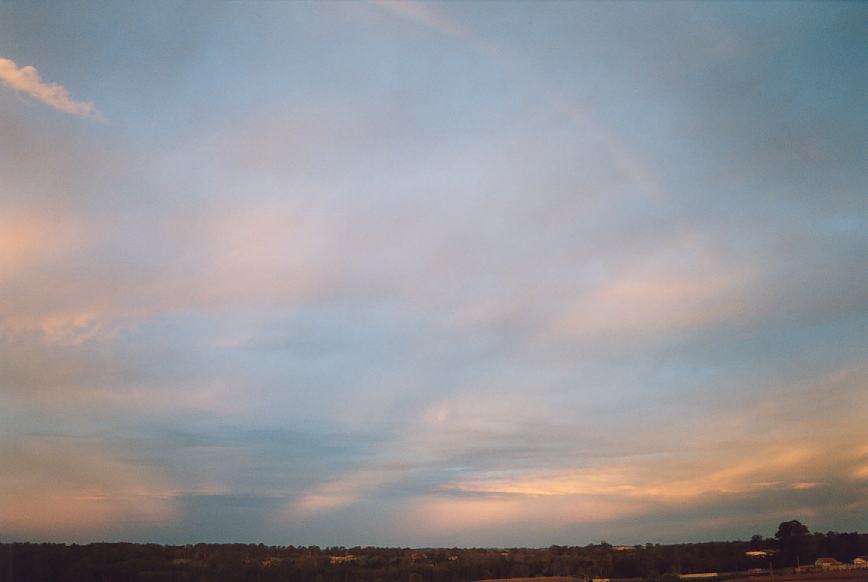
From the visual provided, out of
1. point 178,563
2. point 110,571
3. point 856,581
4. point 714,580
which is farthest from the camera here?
point 178,563

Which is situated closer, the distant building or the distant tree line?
the distant tree line

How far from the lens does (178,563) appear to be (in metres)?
93.9

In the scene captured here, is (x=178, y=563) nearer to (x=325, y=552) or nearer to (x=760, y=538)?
(x=325, y=552)

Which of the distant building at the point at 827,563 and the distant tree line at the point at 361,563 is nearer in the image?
the distant tree line at the point at 361,563

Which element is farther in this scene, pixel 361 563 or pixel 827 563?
pixel 361 563

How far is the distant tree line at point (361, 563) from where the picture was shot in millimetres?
83438

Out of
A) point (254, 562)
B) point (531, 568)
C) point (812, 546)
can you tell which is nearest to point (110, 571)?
point (254, 562)

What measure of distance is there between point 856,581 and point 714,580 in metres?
21.3

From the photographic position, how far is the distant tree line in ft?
274

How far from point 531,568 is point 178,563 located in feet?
157

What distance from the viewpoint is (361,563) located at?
111m

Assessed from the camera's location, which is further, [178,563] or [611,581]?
[178,563]

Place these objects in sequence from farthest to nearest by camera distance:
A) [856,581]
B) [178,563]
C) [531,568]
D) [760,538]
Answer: [760,538] < [531,568] < [178,563] < [856,581]

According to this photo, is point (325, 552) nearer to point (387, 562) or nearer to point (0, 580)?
point (387, 562)
